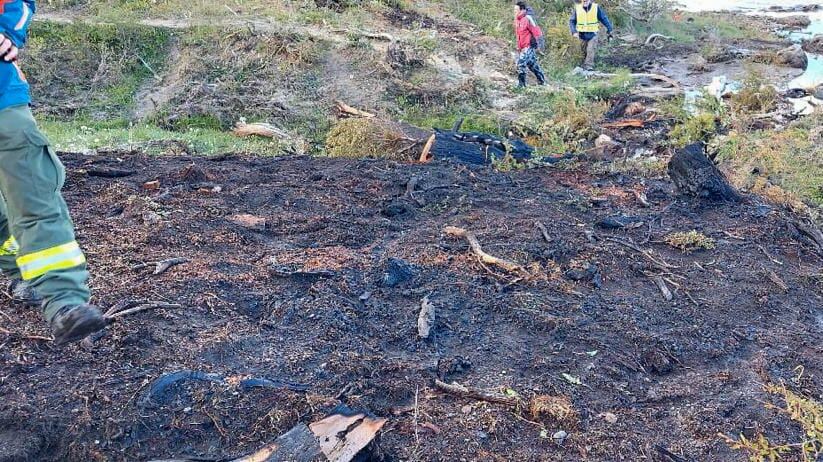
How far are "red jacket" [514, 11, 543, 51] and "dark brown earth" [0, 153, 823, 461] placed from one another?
590 centimetres

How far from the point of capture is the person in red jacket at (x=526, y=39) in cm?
1200

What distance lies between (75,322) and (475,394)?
71.6 inches

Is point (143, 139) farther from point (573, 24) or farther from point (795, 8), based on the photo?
point (795, 8)

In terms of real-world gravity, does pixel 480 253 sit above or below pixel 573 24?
above

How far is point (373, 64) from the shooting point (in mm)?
11836

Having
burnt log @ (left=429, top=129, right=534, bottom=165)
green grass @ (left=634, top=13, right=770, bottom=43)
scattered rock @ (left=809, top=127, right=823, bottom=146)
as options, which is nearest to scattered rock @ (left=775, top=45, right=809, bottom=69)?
green grass @ (left=634, top=13, right=770, bottom=43)

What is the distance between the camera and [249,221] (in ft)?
18.4

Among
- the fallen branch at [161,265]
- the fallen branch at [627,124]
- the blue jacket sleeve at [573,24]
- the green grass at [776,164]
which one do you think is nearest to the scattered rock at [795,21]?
the blue jacket sleeve at [573,24]

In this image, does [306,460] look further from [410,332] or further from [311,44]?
[311,44]

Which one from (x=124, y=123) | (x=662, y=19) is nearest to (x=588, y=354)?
(x=124, y=123)

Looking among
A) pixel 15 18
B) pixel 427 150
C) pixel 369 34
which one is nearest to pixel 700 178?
pixel 427 150

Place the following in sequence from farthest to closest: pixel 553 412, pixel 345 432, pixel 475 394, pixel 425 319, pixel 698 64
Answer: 1. pixel 698 64
2. pixel 425 319
3. pixel 475 394
4. pixel 553 412
5. pixel 345 432

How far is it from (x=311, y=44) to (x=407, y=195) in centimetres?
622

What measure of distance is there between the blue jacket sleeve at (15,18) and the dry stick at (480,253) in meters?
3.13
